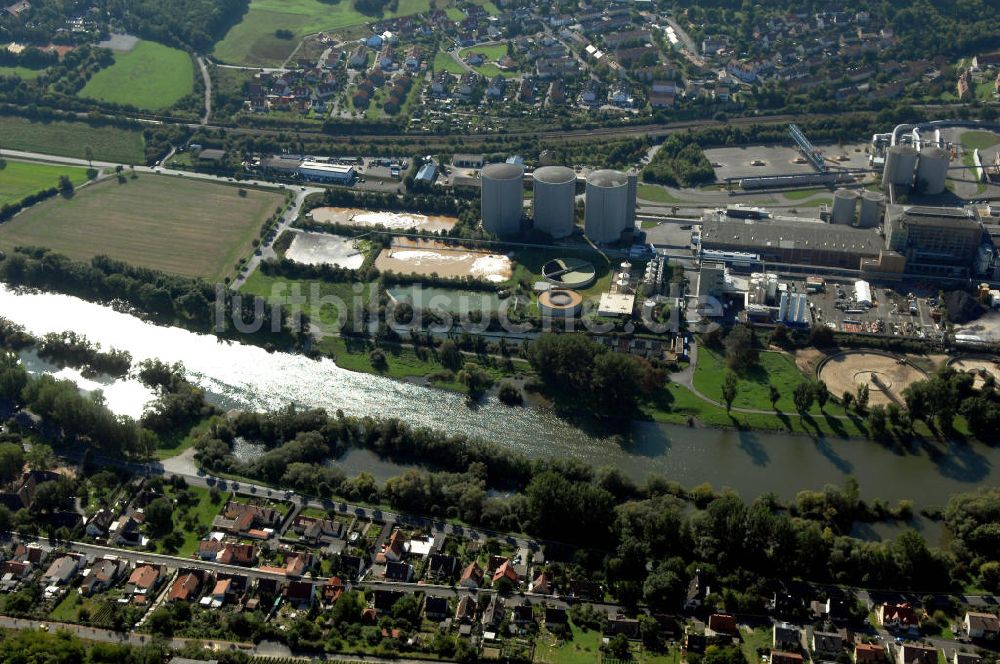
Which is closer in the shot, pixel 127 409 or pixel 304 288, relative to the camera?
pixel 127 409

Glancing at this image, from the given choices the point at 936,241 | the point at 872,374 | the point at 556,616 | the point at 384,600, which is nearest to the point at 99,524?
the point at 384,600

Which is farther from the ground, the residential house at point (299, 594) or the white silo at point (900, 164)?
the white silo at point (900, 164)

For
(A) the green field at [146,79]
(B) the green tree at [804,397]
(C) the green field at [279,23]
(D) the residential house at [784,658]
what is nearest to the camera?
(D) the residential house at [784,658]

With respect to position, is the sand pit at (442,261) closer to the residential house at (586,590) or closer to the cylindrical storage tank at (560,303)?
the cylindrical storage tank at (560,303)

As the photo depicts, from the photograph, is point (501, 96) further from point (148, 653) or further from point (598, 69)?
point (148, 653)

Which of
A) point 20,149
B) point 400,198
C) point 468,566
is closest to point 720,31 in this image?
point 400,198

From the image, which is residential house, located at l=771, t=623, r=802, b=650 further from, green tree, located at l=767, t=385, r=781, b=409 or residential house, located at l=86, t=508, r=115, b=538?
residential house, located at l=86, t=508, r=115, b=538

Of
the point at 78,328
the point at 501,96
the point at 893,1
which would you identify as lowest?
the point at 78,328

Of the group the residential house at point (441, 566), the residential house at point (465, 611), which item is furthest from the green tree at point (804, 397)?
the residential house at point (465, 611)
